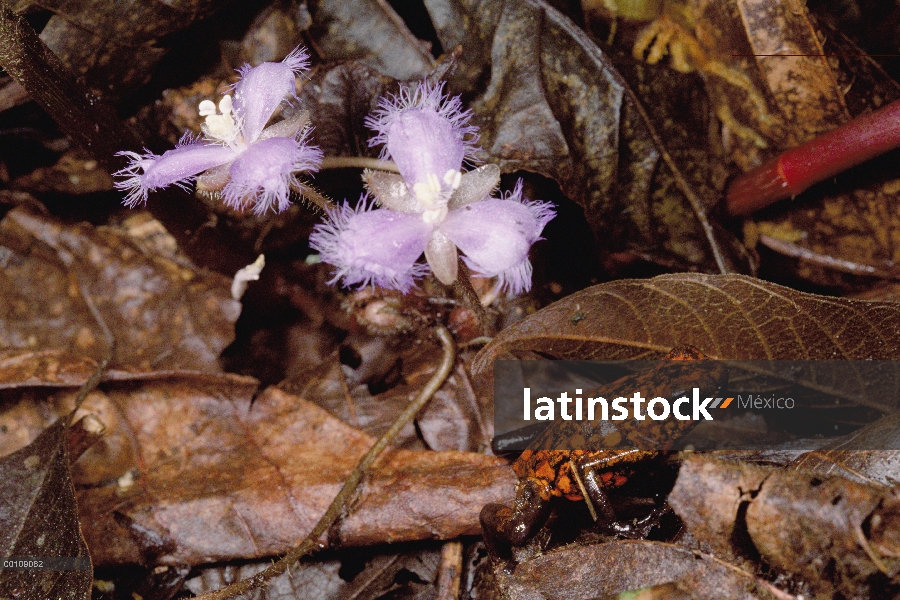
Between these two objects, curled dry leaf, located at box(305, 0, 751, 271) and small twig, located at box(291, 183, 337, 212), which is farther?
curled dry leaf, located at box(305, 0, 751, 271)

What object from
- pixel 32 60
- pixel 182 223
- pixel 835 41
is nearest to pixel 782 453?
pixel 835 41

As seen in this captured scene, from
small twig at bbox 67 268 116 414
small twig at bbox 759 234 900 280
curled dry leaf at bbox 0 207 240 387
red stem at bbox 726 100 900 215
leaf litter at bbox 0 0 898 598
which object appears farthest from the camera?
curled dry leaf at bbox 0 207 240 387

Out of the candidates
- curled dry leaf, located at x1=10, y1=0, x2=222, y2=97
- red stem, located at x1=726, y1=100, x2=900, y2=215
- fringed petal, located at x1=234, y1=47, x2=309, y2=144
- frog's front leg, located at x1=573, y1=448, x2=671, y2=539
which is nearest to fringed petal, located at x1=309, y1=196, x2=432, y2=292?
fringed petal, located at x1=234, y1=47, x2=309, y2=144

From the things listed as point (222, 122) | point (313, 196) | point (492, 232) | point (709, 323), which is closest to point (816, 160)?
point (709, 323)

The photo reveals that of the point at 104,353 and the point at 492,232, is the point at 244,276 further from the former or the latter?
the point at 492,232

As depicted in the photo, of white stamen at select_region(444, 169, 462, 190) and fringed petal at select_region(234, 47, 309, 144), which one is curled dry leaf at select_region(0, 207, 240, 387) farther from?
white stamen at select_region(444, 169, 462, 190)
